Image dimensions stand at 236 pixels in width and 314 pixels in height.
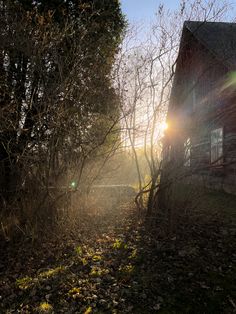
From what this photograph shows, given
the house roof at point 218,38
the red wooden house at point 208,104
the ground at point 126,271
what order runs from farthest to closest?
the house roof at point 218,38
the red wooden house at point 208,104
the ground at point 126,271

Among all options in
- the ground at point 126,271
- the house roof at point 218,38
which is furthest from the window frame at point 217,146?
the ground at point 126,271

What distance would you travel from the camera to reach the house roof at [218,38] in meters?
9.36

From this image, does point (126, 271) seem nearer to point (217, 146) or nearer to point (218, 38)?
point (217, 146)

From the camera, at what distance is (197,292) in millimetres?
4004

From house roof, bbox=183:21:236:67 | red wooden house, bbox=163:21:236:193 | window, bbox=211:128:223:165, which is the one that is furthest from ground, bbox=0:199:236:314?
house roof, bbox=183:21:236:67

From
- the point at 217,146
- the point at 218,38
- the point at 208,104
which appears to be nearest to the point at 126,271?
the point at 217,146

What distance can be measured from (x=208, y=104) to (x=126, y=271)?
29.8 feet

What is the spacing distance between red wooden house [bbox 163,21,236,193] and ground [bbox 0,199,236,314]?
1998 millimetres

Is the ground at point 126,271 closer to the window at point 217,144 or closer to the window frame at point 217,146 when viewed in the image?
the window frame at point 217,146

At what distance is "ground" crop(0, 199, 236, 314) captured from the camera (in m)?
3.86

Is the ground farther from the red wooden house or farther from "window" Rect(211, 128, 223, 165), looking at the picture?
"window" Rect(211, 128, 223, 165)

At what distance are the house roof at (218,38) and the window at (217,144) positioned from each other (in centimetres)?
273

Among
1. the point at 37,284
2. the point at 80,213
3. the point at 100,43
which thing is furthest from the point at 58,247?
the point at 100,43

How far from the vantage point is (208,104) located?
39.7 feet
